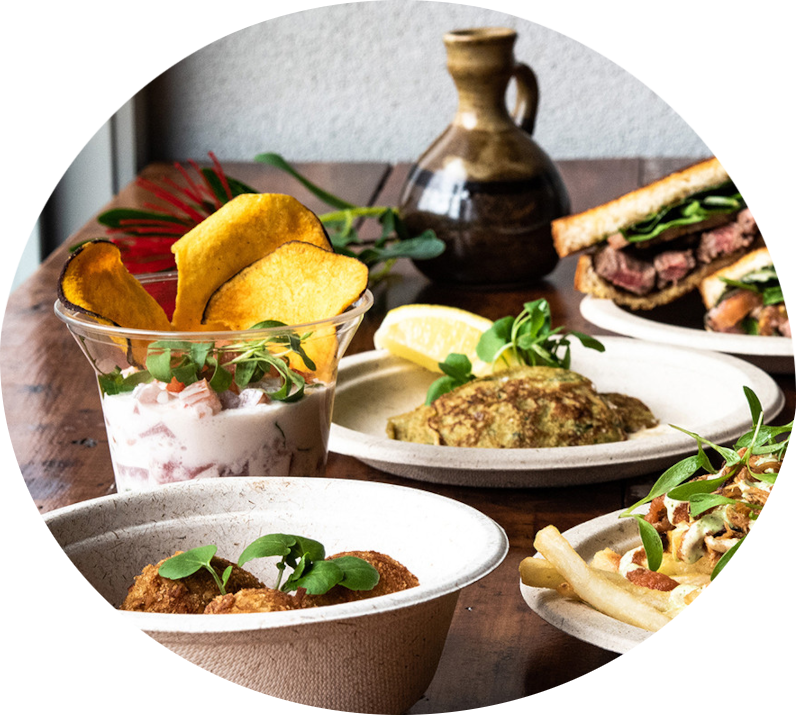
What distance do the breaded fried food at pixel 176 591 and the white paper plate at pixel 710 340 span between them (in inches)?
38.0

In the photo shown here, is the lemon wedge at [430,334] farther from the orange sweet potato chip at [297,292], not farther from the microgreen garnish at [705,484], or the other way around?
the microgreen garnish at [705,484]

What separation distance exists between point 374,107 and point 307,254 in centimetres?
338

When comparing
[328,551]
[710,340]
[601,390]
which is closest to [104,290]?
[328,551]

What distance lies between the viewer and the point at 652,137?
418 centimetres

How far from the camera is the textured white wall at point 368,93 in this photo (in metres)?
4.08

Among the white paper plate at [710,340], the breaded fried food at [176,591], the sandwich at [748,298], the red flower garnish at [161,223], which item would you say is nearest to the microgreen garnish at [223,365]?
the breaded fried food at [176,591]

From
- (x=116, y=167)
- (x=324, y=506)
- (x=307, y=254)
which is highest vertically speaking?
(x=307, y=254)

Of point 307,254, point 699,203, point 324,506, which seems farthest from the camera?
point 699,203

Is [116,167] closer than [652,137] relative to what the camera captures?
Yes

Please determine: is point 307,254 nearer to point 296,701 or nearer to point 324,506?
point 324,506

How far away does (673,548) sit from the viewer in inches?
31.9

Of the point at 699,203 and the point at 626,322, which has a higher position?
the point at 699,203

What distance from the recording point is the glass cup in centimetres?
90

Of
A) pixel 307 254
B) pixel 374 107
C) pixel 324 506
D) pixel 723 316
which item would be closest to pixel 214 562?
pixel 324 506
